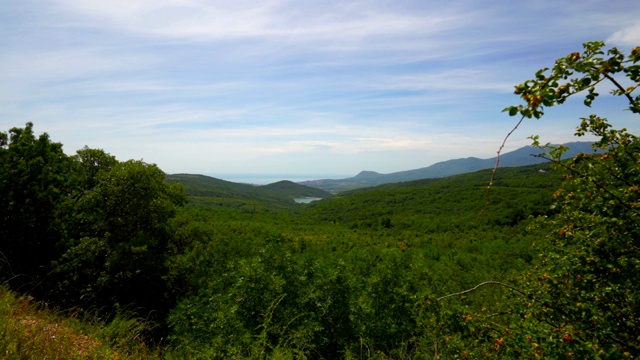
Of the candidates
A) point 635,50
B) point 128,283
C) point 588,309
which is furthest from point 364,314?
point 128,283

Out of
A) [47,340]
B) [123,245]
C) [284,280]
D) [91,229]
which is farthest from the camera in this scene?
[91,229]

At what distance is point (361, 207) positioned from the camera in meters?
152

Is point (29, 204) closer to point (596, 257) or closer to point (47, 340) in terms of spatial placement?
point (47, 340)

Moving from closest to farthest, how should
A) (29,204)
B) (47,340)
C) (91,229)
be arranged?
(47,340) → (29,204) → (91,229)

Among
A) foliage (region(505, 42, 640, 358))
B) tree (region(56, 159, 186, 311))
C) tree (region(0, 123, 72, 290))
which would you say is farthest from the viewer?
tree (region(0, 123, 72, 290))

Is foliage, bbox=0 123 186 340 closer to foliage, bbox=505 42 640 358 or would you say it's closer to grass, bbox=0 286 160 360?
grass, bbox=0 286 160 360

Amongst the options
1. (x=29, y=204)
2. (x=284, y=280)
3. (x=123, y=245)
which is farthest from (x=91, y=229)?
(x=284, y=280)

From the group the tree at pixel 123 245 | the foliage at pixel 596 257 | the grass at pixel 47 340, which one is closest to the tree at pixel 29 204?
the tree at pixel 123 245

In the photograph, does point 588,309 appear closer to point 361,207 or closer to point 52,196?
point 52,196

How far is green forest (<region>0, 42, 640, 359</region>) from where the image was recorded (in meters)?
3.91

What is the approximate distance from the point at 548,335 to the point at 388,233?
2973 inches

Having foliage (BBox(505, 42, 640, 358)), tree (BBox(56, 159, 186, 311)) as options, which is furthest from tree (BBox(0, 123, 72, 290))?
foliage (BBox(505, 42, 640, 358))

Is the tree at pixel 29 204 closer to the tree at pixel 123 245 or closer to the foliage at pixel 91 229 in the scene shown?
the foliage at pixel 91 229

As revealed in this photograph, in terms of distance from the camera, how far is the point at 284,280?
11742 millimetres
